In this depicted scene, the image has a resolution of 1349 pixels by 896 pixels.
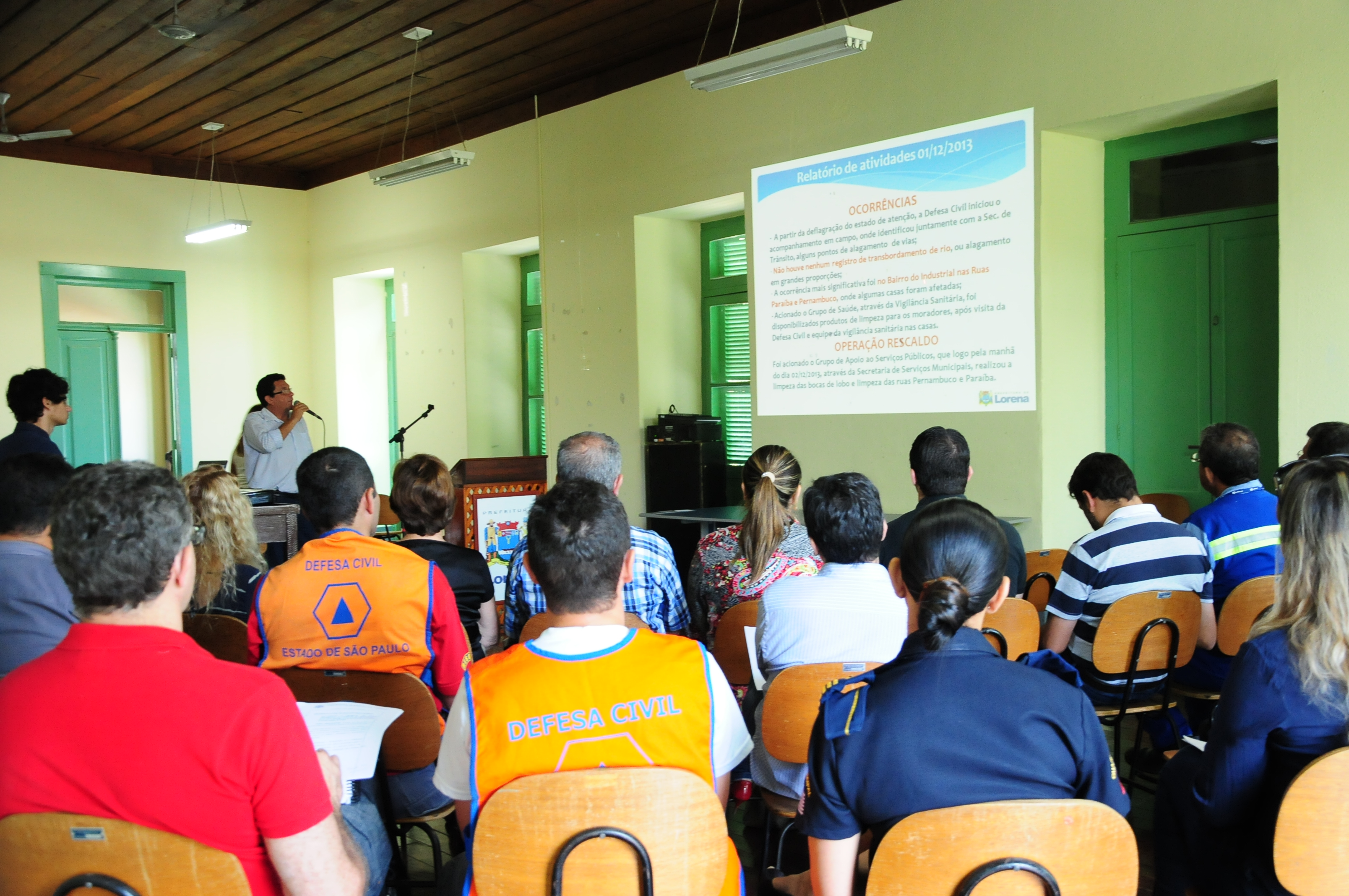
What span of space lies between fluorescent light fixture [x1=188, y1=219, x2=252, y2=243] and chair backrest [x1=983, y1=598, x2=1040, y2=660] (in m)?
7.18

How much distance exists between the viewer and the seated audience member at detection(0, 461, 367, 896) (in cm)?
120

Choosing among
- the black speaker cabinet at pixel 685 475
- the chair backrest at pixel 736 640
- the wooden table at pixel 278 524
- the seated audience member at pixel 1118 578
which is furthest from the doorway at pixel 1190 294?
the wooden table at pixel 278 524

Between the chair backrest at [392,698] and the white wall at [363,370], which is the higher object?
the white wall at [363,370]

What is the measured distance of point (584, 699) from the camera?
1398 mm

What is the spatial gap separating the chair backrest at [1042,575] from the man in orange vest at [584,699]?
7.60 ft

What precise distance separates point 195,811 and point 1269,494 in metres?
3.04

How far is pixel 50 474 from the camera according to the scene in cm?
223

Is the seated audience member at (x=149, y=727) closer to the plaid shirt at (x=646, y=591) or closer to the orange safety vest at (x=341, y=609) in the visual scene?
the orange safety vest at (x=341, y=609)

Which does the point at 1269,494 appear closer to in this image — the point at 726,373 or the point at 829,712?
the point at 829,712

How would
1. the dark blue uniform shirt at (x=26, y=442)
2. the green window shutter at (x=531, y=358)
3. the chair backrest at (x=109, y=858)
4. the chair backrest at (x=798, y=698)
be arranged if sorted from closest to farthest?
the chair backrest at (x=109, y=858) < the chair backrest at (x=798, y=698) < the dark blue uniform shirt at (x=26, y=442) < the green window shutter at (x=531, y=358)

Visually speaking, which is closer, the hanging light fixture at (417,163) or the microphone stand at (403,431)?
the hanging light fixture at (417,163)

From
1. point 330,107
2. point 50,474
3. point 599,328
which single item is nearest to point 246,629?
point 50,474

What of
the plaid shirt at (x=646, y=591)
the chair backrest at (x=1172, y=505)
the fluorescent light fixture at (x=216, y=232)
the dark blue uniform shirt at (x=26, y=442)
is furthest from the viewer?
the fluorescent light fixture at (x=216, y=232)

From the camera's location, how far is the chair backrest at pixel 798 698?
200cm
